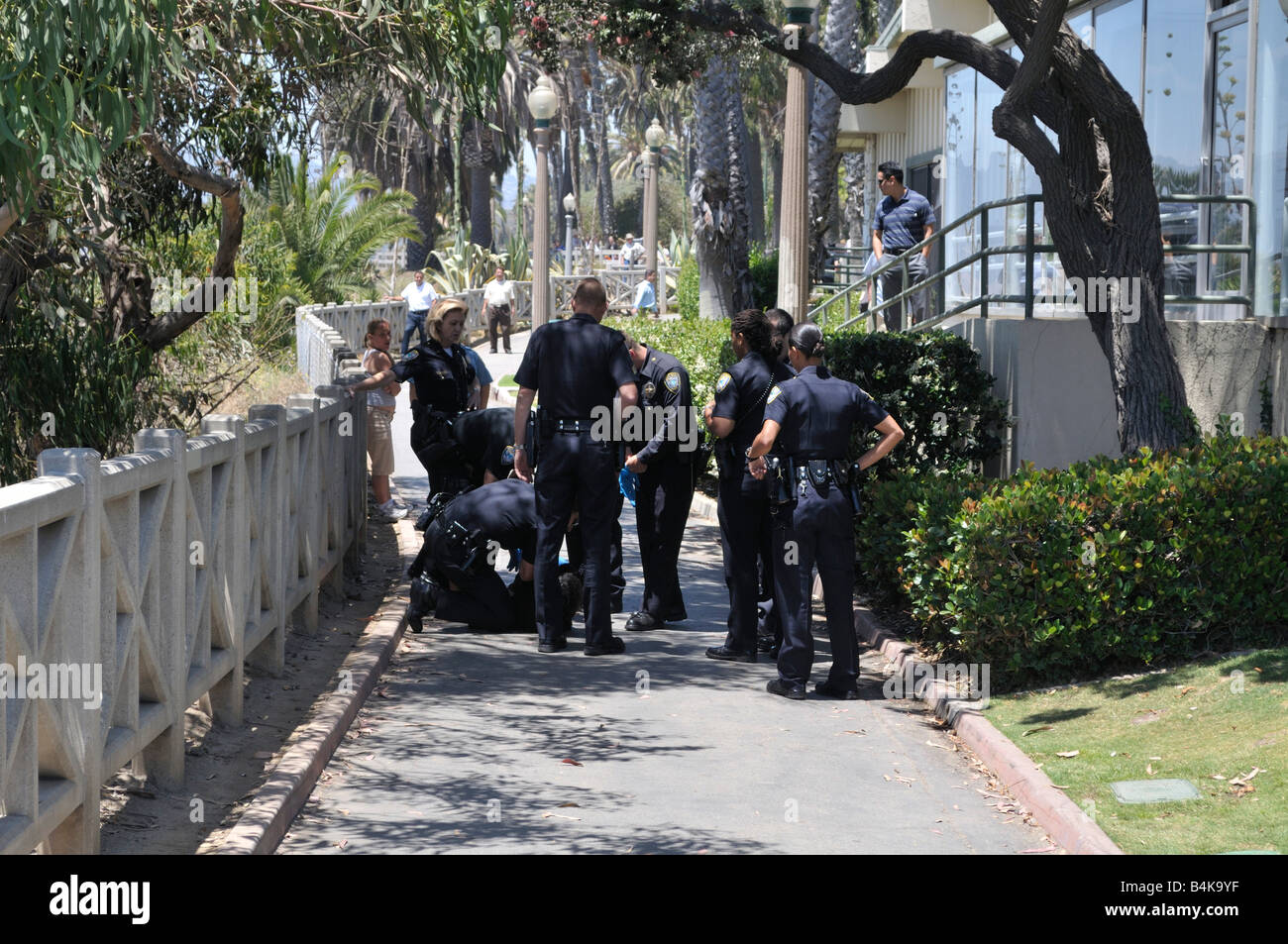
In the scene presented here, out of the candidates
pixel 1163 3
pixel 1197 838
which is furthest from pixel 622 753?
pixel 1163 3

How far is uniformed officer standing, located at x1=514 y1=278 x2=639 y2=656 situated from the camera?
899 cm

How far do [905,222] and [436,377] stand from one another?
24.2ft

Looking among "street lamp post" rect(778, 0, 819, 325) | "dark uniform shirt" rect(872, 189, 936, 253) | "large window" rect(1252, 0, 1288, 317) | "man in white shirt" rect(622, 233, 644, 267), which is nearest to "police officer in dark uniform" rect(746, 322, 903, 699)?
"street lamp post" rect(778, 0, 819, 325)

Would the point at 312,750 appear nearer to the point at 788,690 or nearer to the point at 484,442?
the point at 788,690

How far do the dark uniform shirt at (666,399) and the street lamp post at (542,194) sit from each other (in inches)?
388

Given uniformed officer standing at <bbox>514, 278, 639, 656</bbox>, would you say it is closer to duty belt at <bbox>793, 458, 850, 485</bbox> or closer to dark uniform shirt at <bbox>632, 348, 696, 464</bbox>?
dark uniform shirt at <bbox>632, 348, 696, 464</bbox>

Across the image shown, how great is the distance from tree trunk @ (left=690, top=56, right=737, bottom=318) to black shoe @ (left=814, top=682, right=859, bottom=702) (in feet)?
47.9

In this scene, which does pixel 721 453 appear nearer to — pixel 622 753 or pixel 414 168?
pixel 622 753

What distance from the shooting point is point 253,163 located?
11.5 meters

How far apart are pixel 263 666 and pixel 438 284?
33832mm

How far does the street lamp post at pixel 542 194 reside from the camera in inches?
747

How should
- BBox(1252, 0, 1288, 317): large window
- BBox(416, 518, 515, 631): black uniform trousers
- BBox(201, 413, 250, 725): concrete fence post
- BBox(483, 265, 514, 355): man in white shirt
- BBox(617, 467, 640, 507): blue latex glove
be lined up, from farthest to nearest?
BBox(483, 265, 514, 355): man in white shirt, BBox(1252, 0, 1288, 317): large window, BBox(617, 467, 640, 507): blue latex glove, BBox(416, 518, 515, 631): black uniform trousers, BBox(201, 413, 250, 725): concrete fence post

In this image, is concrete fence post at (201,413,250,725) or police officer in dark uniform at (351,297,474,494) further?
police officer in dark uniform at (351,297,474,494)

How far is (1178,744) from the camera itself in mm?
6953
